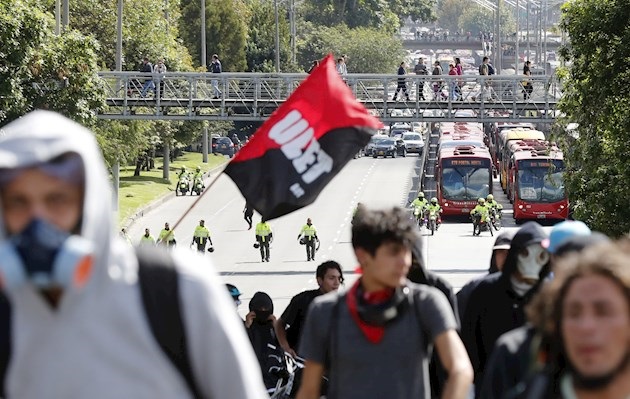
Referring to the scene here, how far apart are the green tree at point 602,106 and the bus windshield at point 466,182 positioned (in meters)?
31.4

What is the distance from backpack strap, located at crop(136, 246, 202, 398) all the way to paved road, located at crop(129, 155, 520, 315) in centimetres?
2632

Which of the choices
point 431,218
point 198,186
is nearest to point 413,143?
point 198,186

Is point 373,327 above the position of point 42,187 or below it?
below

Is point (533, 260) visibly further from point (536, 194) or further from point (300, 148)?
point (536, 194)

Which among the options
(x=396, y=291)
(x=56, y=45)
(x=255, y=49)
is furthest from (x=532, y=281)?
(x=255, y=49)

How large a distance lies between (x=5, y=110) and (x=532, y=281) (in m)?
34.6

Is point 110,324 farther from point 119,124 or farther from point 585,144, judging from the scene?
point 119,124

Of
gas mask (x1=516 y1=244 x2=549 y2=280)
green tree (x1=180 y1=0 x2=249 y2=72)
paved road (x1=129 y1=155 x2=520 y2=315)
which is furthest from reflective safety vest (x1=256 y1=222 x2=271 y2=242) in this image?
green tree (x1=180 y1=0 x2=249 y2=72)

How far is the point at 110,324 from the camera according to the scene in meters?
3.69

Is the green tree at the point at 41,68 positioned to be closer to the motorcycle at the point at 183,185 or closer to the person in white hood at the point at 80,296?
the motorcycle at the point at 183,185

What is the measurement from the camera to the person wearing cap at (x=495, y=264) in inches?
328

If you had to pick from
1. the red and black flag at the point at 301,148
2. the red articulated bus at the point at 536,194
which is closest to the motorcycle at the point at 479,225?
the red articulated bus at the point at 536,194

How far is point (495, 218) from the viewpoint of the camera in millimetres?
57594

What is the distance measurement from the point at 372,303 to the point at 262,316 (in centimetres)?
619
